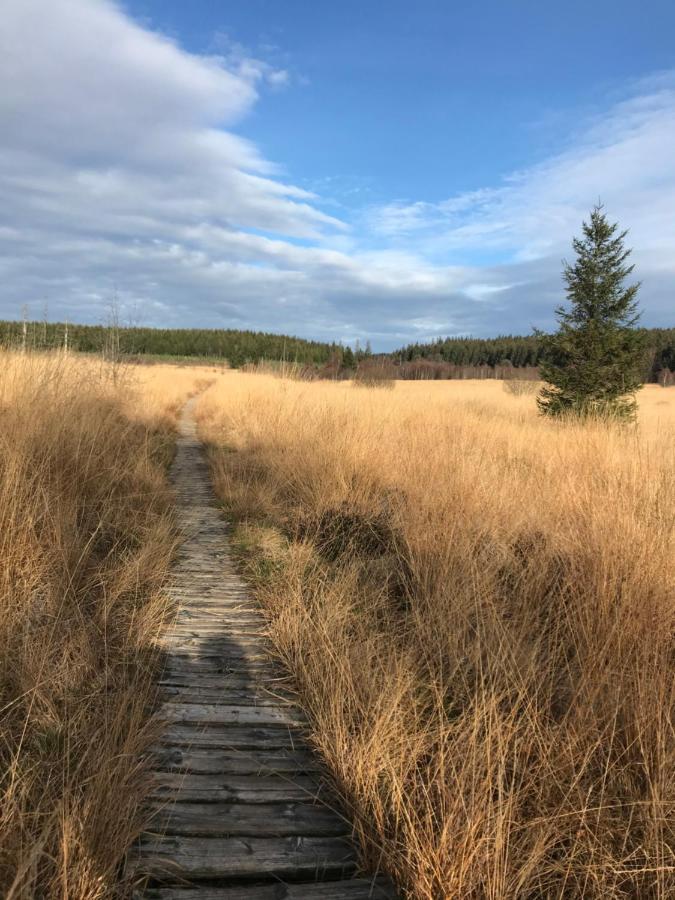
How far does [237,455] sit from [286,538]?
4232mm

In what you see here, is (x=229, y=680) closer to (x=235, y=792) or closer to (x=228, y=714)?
(x=228, y=714)

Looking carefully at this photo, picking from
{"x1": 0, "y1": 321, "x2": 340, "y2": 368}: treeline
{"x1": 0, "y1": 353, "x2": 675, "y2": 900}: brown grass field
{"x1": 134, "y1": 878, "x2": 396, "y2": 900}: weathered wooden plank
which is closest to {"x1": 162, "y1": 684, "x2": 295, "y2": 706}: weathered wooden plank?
{"x1": 0, "y1": 353, "x2": 675, "y2": 900}: brown grass field

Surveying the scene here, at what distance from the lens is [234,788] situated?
2135 millimetres

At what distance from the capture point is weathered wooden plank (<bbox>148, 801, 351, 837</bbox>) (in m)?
1.90

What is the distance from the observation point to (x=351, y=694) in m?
2.42

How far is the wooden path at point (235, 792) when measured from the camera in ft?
5.65

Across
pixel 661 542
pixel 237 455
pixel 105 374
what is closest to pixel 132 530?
pixel 661 542

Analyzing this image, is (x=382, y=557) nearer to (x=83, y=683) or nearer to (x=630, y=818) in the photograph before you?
(x=83, y=683)

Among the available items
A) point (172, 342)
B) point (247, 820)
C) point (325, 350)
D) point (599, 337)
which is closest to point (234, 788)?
point (247, 820)

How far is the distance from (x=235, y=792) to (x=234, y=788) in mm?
20

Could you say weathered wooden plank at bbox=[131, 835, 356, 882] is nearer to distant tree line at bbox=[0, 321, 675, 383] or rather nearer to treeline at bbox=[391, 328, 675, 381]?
distant tree line at bbox=[0, 321, 675, 383]

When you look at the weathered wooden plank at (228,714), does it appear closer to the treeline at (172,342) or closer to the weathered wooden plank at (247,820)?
the weathered wooden plank at (247,820)

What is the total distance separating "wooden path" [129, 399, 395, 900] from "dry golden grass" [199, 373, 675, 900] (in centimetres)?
15

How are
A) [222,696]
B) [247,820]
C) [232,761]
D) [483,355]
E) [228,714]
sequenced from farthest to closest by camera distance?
[483,355]
[222,696]
[228,714]
[232,761]
[247,820]
